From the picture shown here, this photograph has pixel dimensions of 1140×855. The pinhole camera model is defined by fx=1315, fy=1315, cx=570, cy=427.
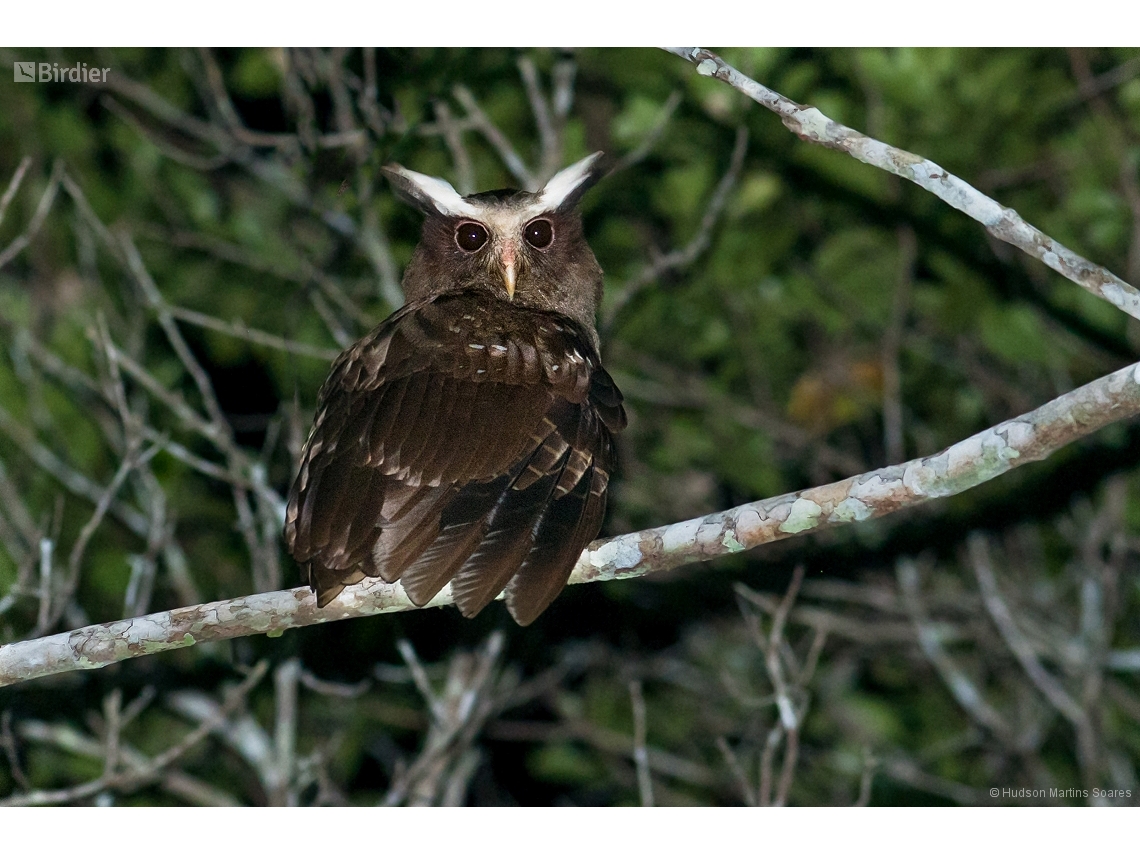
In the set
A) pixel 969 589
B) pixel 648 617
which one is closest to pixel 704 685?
pixel 648 617

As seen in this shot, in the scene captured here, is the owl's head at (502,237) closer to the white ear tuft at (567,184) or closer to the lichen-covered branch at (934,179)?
the white ear tuft at (567,184)

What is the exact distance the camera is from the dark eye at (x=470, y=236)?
3.66 metres

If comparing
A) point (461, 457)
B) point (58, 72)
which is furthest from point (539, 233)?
point (58, 72)

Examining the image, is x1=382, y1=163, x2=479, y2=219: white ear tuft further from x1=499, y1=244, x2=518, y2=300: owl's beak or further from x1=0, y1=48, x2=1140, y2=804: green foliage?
x1=0, y1=48, x2=1140, y2=804: green foliage

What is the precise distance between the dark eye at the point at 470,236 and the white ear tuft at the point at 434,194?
0.03 meters

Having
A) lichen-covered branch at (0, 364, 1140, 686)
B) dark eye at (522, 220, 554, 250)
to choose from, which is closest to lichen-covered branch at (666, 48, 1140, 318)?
lichen-covered branch at (0, 364, 1140, 686)

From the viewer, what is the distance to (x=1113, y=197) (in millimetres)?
4938

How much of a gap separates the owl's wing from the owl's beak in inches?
9.3

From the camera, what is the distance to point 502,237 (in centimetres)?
365

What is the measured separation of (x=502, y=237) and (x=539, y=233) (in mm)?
133

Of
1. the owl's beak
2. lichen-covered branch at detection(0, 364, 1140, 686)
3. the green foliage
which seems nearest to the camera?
lichen-covered branch at detection(0, 364, 1140, 686)

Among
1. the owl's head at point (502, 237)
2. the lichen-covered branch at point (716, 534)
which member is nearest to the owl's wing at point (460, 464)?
the lichen-covered branch at point (716, 534)

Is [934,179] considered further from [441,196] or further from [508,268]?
[441,196]

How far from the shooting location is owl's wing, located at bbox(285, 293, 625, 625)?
2840 mm
